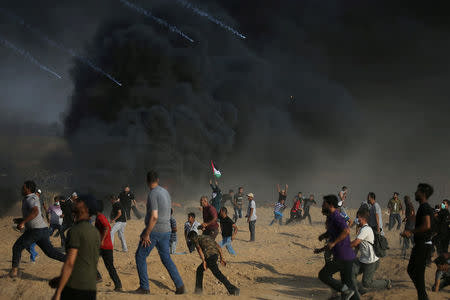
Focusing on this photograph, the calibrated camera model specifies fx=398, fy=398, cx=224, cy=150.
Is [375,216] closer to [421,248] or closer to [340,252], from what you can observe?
[421,248]

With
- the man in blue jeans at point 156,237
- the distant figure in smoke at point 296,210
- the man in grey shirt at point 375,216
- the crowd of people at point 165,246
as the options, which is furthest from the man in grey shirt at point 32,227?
the distant figure in smoke at point 296,210

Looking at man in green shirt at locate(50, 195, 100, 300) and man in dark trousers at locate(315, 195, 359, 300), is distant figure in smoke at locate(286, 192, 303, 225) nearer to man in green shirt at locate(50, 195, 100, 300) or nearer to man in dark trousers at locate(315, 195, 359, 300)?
man in dark trousers at locate(315, 195, 359, 300)

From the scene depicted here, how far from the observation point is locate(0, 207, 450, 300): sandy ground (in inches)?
262

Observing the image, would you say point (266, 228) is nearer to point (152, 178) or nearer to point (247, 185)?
point (152, 178)

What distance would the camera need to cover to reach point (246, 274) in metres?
9.41

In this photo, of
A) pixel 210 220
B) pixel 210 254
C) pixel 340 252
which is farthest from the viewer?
pixel 210 220

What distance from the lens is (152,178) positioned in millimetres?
5969

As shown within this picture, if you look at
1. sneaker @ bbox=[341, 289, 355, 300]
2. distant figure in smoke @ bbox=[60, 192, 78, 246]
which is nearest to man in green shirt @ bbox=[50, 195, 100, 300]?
sneaker @ bbox=[341, 289, 355, 300]

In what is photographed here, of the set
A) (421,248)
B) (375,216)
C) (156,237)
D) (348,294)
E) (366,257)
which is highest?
(375,216)

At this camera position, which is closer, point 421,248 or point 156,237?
point 421,248

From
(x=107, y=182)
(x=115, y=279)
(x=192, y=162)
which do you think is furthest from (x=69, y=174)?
(x=115, y=279)

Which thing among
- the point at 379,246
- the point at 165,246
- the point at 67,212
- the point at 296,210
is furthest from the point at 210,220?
the point at 296,210

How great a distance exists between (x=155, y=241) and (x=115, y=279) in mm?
1167

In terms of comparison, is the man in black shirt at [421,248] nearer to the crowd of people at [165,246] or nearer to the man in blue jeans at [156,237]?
the crowd of people at [165,246]
